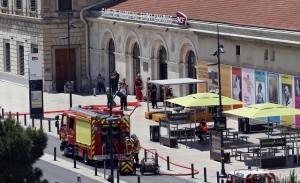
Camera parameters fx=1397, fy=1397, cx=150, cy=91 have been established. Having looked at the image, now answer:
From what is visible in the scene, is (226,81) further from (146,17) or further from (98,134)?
(98,134)

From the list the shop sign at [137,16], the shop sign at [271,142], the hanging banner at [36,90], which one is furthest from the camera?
the shop sign at [137,16]

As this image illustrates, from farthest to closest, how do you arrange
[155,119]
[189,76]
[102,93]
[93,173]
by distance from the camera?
[102,93]
[189,76]
[155,119]
[93,173]

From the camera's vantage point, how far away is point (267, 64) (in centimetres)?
7438

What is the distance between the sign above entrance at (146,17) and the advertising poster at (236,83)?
5911mm

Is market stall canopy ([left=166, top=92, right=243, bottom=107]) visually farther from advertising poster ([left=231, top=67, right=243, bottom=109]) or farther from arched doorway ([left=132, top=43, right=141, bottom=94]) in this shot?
arched doorway ([left=132, top=43, right=141, bottom=94])

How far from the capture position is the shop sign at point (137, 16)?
84.2 metres

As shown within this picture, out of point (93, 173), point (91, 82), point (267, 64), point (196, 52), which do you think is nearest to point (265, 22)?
point (267, 64)

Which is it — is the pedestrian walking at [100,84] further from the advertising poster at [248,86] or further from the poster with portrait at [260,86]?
the poster with portrait at [260,86]

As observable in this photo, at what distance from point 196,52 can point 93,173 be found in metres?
20.0

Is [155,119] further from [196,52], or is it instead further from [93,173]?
[93,173]

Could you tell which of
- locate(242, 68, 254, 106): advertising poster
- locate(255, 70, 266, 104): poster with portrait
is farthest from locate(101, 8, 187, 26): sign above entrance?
locate(255, 70, 266, 104): poster with portrait

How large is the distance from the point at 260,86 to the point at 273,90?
4.41 ft

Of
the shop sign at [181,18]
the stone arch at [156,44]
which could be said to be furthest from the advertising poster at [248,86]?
the stone arch at [156,44]

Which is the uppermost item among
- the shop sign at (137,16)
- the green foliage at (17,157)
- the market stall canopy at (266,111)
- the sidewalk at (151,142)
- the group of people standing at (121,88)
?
the shop sign at (137,16)
